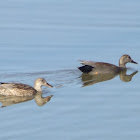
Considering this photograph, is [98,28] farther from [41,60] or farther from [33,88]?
[33,88]

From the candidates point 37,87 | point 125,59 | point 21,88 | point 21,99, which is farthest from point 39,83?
point 125,59

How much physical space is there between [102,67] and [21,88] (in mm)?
3048

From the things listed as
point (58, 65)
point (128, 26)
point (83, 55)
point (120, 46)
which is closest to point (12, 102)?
point (58, 65)

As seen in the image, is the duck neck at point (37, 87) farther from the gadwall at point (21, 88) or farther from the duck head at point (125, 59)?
the duck head at point (125, 59)

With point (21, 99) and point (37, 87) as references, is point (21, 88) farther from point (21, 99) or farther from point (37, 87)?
point (37, 87)

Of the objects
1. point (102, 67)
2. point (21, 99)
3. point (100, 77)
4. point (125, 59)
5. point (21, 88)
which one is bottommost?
point (21, 99)

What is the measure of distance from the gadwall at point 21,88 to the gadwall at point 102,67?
79.0 inches

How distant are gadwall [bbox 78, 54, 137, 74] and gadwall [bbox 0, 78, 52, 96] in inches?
79.0

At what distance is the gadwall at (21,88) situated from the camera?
14336mm

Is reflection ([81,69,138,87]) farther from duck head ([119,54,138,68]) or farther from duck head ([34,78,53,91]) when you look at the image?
duck head ([34,78,53,91])

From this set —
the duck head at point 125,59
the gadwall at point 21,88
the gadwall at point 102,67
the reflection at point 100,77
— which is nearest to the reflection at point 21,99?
the gadwall at point 21,88

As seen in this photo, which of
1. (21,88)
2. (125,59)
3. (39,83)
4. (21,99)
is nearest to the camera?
(21,99)

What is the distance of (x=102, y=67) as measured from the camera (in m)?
16.6

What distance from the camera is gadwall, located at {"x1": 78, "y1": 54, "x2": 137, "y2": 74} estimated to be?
1650 centimetres
